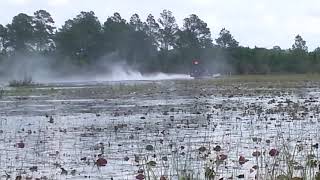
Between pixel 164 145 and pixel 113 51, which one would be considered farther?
pixel 113 51

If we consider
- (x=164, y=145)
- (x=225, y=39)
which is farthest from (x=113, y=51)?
(x=164, y=145)

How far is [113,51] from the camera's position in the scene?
106250 mm

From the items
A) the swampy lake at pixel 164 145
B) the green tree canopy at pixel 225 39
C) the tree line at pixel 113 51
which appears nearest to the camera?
the swampy lake at pixel 164 145

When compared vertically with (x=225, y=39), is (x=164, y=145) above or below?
below

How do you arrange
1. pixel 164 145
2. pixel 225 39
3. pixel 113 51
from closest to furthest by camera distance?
1. pixel 164 145
2. pixel 113 51
3. pixel 225 39

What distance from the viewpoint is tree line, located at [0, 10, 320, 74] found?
105 metres

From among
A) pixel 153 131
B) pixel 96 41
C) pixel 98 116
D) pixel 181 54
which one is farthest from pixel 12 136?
pixel 181 54

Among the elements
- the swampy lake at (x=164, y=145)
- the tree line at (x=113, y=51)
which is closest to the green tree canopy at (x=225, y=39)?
the tree line at (x=113, y=51)

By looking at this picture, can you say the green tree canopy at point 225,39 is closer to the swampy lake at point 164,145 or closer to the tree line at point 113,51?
the tree line at point 113,51

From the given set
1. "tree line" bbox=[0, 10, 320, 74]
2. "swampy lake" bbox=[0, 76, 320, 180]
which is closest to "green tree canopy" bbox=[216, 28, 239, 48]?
"tree line" bbox=[0, 10, 320, 74]

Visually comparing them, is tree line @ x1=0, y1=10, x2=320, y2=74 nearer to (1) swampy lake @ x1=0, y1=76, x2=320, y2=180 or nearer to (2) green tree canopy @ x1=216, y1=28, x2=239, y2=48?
(2) green tree canopy @ x1=216, y1=28, x2=239, y2=48

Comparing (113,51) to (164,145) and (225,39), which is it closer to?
(225,39)

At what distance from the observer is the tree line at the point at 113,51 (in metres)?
105

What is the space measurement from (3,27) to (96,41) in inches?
569
